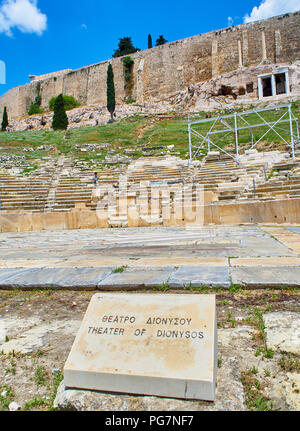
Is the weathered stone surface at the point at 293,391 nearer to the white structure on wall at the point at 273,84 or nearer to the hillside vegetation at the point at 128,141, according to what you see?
the hillside vegetation at the point at 128,141

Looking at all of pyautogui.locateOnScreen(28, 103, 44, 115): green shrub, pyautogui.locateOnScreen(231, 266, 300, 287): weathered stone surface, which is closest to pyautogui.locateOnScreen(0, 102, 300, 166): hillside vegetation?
pyautogui.locateOnScreen(231, 266, 300, 287): weathered stone surface

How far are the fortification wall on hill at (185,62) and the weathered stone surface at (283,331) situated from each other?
130ft

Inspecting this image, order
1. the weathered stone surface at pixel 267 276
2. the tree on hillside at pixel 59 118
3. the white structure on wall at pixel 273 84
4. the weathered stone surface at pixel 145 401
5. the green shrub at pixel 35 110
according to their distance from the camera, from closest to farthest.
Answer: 1. the weathered stone surface at pixel 145 401
2. the weathered stone surface at pixel 267 276
3. the white structure on wall at pixel 273 84
4. the tree on hillside at pixel 59 118
5. the green shrub at pixel 35 110

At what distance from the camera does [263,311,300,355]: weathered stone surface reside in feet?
5.75

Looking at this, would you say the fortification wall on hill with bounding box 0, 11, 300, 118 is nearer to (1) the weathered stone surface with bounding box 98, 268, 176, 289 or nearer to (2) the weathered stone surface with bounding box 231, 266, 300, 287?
(2) the weathered stone surface with bounding box 231, 266, 300, 287

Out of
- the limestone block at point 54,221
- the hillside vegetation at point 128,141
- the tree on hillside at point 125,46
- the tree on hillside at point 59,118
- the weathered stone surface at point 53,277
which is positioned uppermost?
the tree on hillside at point 125,46

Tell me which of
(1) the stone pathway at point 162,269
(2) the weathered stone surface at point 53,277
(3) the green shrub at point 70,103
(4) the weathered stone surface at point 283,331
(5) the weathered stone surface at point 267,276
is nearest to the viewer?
(4) the weathered stone surface at point 283,331

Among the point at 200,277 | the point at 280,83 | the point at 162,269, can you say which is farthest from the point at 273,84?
the point at 200,277

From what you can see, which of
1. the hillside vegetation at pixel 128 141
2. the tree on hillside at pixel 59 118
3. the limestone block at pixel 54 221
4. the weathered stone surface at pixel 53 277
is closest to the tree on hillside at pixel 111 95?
the tree on hillside at pixel 59 118

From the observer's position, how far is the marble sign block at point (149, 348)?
55.0 inches

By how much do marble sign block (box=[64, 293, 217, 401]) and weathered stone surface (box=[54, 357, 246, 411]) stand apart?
0.08ft

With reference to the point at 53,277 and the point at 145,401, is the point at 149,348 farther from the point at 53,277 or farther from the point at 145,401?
the point at 53,277
